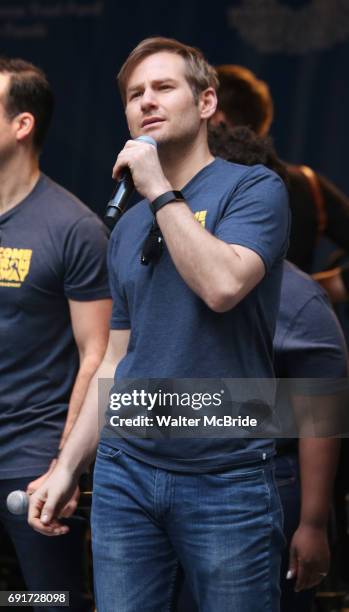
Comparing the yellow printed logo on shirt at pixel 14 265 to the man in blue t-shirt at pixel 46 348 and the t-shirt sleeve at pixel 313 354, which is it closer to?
the man in blue t-shirt at pixel 46 348

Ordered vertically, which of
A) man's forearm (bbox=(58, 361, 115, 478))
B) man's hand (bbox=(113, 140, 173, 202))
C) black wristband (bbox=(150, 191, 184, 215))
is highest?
man's hand (bbox=(113, 140, 173, 202))

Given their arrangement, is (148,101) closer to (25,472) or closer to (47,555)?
(25,472)

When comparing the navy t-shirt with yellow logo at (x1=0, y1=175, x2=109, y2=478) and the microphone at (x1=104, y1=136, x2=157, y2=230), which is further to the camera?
the navy t-shirt with yellow logo at (x1=0, y1=175, x2=109, y2=478)

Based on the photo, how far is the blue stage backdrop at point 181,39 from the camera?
4270 mm

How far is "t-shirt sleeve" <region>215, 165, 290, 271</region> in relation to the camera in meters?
2.06

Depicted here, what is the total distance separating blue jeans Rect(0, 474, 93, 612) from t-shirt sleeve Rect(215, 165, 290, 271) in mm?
977

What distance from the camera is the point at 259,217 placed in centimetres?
209

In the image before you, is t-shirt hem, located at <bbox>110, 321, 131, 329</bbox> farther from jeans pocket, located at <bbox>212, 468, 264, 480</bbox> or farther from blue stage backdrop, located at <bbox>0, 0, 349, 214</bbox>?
blue stage backdrop, located at <bbox>0, 0, 349, 214</bbox>

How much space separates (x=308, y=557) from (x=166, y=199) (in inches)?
35.9

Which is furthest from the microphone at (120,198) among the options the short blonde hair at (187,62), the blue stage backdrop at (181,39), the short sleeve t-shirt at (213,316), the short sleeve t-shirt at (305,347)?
the blue stage backdrop at (181,39)

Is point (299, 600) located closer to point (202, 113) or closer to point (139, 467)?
point (139, 467)

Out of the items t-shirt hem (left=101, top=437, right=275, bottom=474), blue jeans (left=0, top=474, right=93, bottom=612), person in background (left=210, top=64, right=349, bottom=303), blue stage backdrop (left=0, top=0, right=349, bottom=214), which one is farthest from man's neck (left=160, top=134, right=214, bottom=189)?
blue stage backdrop (left=0, top=0, right=349, bottom=214)

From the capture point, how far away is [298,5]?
4234mm

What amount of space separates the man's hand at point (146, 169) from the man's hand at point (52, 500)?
2.24ft
